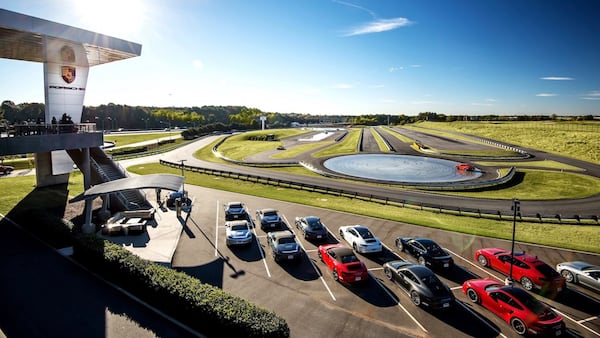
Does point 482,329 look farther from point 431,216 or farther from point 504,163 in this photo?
point 504,163

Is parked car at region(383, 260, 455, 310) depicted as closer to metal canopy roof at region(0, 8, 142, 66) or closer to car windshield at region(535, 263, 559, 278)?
car windshield at region(535, 263, 559, 278)

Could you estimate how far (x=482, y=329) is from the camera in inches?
504

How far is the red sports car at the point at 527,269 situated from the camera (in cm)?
1577

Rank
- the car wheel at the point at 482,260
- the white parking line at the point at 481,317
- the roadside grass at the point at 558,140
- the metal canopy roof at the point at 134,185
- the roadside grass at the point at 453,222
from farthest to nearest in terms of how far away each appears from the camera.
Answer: the roadside grass at the point at 558,140, the roadside grass at the point at 453,222, the metal canopy roof at the point at 134,185, the car wheel at the point at 482,260, the white parking line at the point at 481,317

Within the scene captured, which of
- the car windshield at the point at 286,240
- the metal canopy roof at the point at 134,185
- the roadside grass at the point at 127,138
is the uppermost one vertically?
the roadside grass at the point at 127,138

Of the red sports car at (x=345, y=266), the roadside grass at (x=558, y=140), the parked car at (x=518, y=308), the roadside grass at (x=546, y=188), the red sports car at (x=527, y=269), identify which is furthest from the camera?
the roadside grass at (x=558, y=140)

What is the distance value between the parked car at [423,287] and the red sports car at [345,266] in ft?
5.93

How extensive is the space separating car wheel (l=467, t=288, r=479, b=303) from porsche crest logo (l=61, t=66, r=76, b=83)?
35775 mm

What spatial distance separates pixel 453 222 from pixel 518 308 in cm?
1590

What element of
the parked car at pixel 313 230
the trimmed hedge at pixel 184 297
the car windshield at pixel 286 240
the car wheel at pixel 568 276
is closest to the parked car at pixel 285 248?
the car windshield at pixel 286 240

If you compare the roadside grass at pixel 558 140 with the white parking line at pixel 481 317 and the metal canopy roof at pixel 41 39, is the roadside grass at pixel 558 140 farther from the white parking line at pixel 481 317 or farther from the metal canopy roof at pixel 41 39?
the metal canopy roof at pixel 41 39

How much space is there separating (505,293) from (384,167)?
47119 mm

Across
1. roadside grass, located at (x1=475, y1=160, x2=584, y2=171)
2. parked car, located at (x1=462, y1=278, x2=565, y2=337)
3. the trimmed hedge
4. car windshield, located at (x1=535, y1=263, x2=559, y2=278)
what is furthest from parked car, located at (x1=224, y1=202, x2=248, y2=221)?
roadside grass, located at (x1=475, y1=160, x2=584, y2=171)

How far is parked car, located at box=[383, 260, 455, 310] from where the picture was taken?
13805 mm
